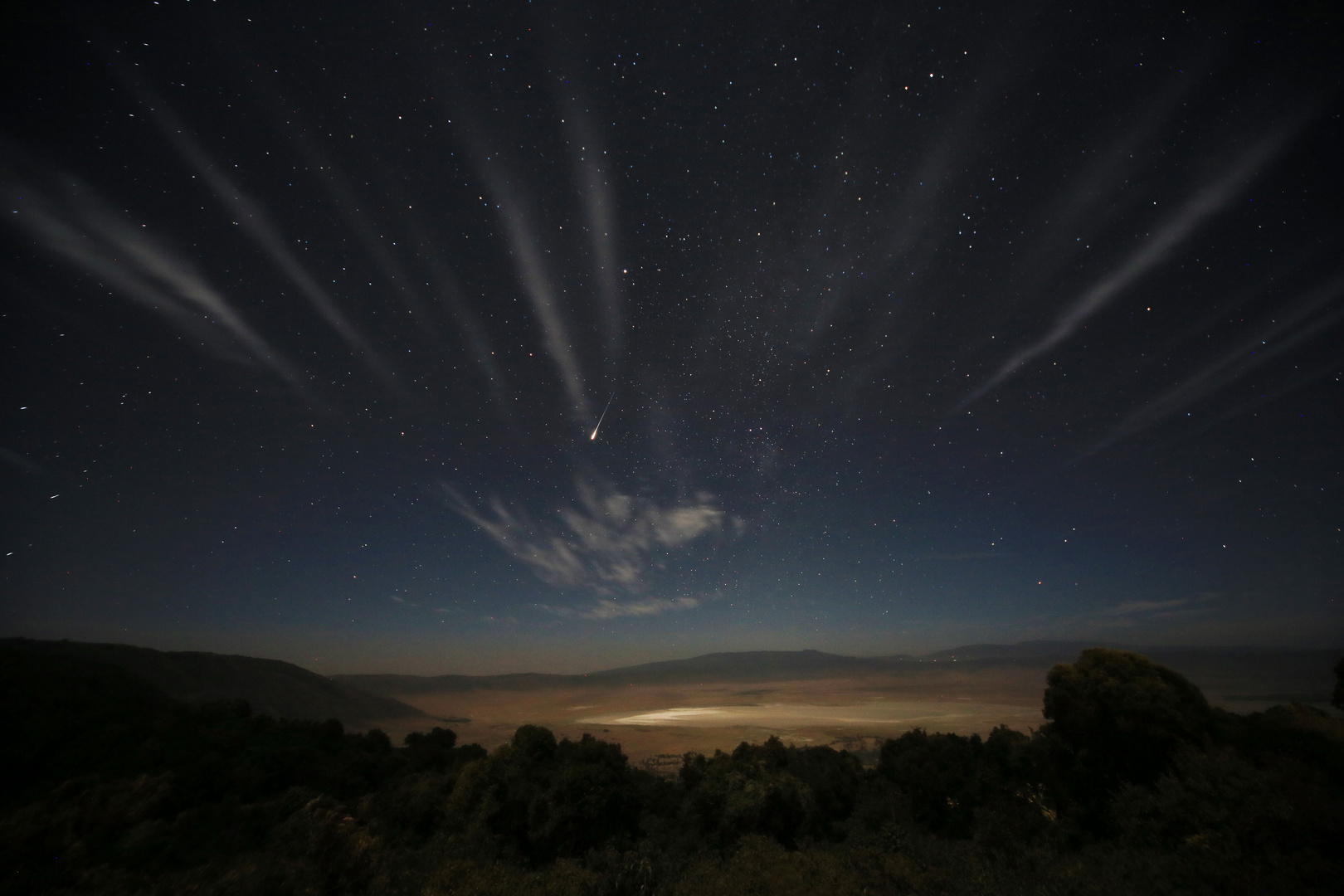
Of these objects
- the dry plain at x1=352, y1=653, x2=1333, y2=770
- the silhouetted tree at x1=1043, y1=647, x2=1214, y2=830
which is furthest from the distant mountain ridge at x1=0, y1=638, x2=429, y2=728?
the silhouetted tree at x1=1043, y1=647, x2=1214, y2=830

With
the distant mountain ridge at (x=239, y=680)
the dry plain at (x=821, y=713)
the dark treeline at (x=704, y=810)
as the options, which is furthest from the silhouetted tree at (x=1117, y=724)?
the distant mountain ridge at (x=239, y=680)

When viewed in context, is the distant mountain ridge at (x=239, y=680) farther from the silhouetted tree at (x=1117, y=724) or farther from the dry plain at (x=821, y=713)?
the silhouetted tree at (x=1117, y=724)

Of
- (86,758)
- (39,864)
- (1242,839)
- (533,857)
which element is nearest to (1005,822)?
(1242,839)

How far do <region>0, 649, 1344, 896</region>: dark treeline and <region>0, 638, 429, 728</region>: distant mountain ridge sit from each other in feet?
235

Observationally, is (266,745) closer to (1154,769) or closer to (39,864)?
(39,864)

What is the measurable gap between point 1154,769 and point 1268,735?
507 centimetres

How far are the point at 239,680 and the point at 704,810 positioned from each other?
509ft

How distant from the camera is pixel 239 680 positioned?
121375 mm

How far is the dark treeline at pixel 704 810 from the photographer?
60.8 ft

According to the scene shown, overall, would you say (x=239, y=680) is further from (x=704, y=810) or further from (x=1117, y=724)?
(x=1117, y=724)

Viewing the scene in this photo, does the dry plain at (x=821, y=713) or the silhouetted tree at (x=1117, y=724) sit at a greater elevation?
the silhouetted tree at (x=1117, y=724)

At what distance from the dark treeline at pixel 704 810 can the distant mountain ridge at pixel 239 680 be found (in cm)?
7167

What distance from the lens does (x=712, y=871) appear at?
22.4m

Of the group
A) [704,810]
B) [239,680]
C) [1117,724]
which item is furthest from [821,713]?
[239,680]
